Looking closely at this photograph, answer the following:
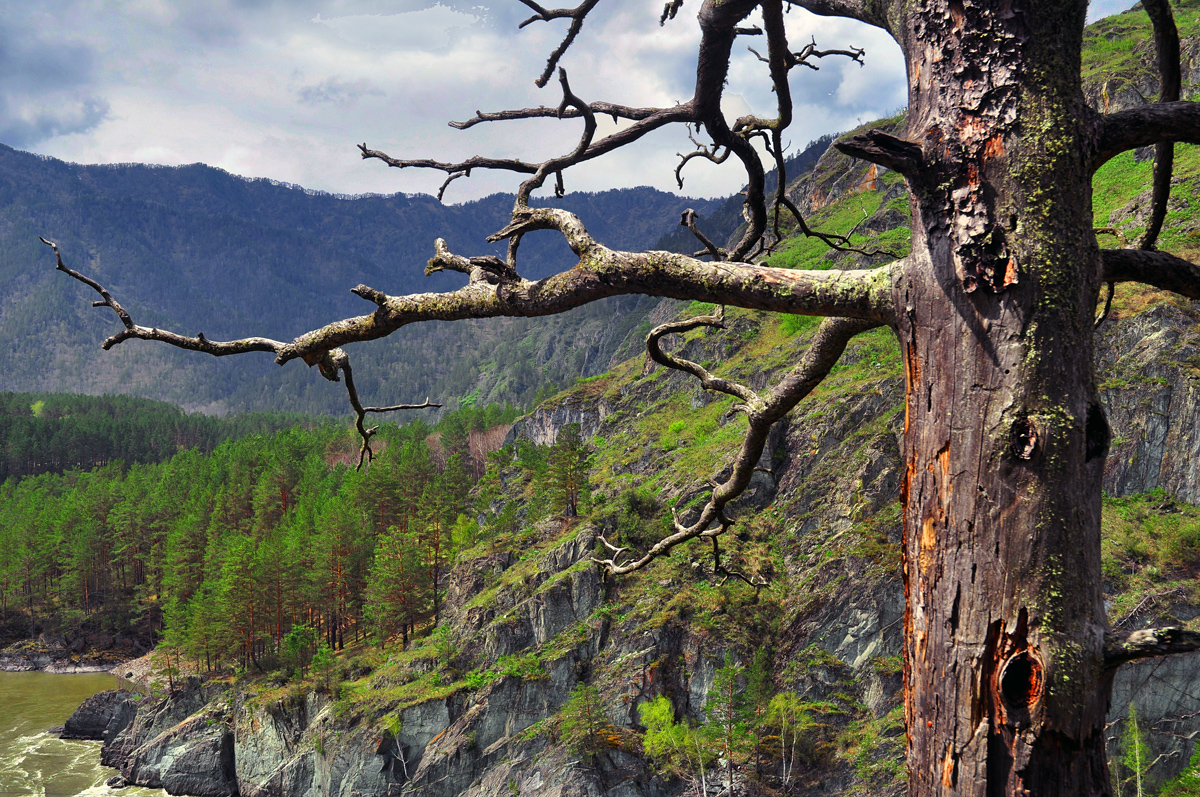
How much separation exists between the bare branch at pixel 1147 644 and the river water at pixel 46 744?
160 ft

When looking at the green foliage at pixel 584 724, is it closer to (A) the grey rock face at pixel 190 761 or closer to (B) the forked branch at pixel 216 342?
(A) the grey rock face at pixel 190 761

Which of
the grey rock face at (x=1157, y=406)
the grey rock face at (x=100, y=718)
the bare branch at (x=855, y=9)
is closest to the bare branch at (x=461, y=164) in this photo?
the bare branch at (x=855, y=9)

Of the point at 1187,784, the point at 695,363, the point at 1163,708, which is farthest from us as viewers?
the point at 1163,708

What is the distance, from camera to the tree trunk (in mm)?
2088

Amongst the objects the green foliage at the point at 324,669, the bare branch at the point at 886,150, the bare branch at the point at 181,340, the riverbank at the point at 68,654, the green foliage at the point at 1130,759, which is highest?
the bare branch at the point at 886,150

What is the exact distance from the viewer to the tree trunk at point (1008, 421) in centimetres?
209

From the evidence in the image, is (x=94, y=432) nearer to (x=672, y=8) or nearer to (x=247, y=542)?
(x=247, y=542)

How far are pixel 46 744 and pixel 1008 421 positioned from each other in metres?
57.9

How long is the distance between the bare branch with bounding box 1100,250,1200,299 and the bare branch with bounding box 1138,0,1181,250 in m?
0.77

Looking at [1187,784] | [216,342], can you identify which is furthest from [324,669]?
[216,342]

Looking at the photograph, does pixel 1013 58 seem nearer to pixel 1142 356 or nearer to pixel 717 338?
pixel 1142 356

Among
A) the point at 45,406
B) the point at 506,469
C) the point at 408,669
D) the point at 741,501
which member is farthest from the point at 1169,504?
the point at 45,406

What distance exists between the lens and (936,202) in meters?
2.30

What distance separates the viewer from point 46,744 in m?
43.7
